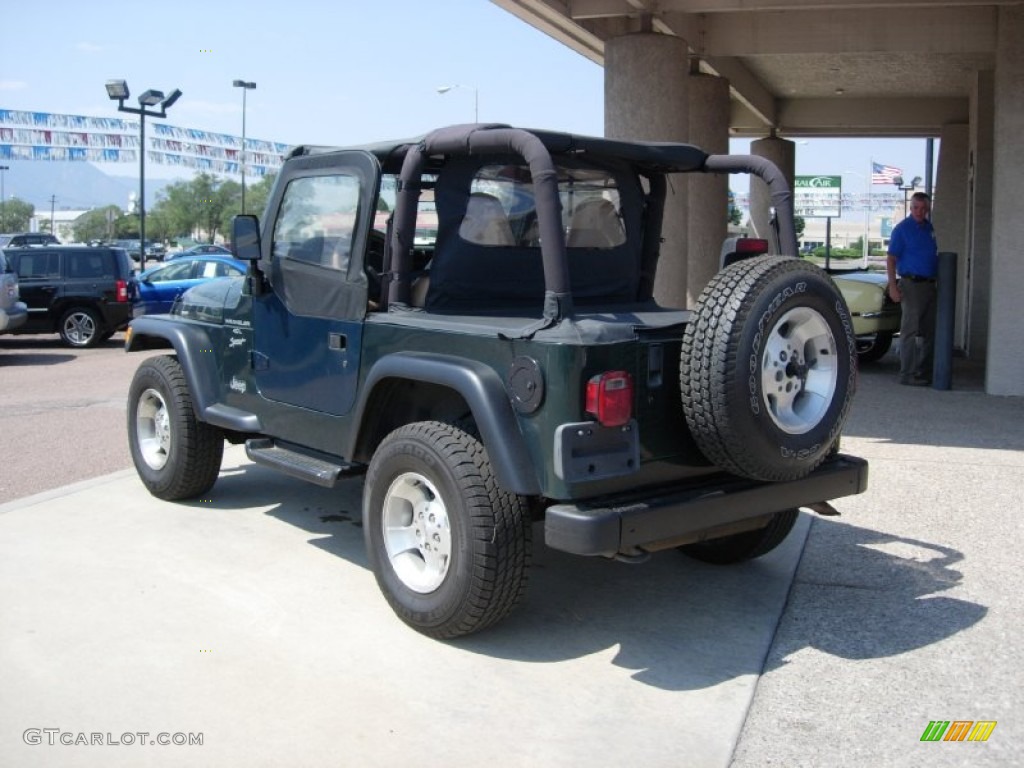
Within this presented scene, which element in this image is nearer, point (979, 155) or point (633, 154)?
point (633, 154)

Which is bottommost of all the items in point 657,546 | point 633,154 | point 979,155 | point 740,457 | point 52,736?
point 52,736

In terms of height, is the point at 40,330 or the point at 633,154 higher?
the point at 633,154

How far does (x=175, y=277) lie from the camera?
1878 centimetres

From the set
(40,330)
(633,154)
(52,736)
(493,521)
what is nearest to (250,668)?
(52,736)

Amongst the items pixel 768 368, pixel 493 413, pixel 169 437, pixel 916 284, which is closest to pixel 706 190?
pixel 916 284

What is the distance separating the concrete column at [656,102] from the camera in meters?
11.3

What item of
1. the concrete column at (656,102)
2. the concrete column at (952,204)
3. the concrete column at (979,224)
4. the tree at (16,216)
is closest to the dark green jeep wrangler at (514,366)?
the concrete column at (656,102)

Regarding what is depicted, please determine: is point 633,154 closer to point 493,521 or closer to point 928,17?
point 493,521

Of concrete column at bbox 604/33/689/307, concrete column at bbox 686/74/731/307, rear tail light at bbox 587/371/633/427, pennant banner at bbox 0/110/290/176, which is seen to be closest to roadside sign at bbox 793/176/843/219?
pennant banner at bbox 0/110/290/176

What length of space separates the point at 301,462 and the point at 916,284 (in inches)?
322

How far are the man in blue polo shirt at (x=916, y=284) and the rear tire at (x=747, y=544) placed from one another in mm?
6817

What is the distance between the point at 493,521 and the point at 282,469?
1.57m

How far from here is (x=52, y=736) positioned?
11.9ft

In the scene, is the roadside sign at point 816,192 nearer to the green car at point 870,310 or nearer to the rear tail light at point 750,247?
the green car at point 870,310
